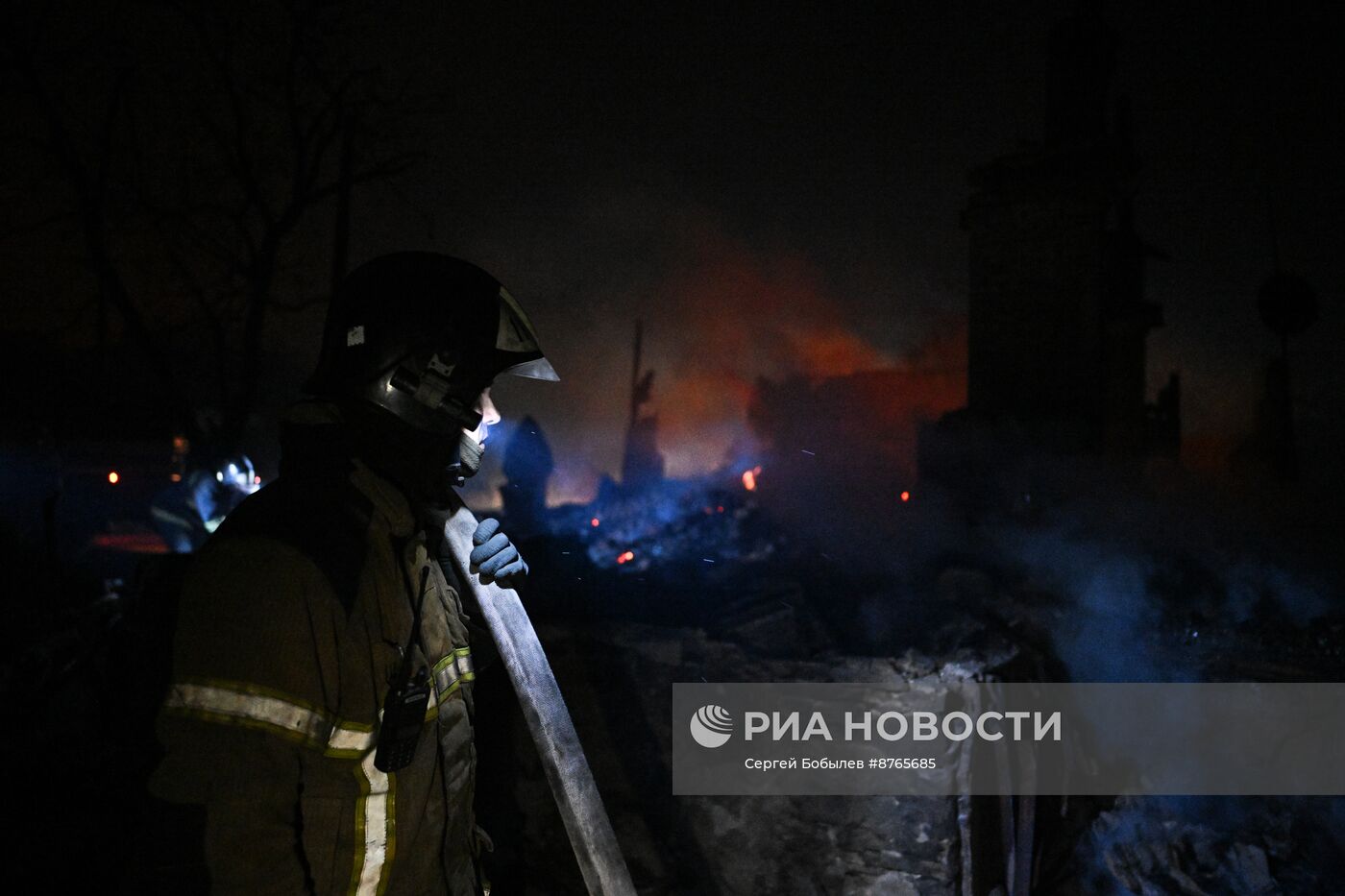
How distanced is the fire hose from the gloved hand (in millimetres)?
44

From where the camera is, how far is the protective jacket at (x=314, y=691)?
4.29ft

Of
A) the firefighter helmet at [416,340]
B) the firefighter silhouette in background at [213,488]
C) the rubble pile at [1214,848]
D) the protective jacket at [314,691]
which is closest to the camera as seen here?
the protective jacket at [314,691]

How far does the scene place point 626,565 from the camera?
10.6m

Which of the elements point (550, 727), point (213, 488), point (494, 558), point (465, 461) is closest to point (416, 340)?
point (465, 461)

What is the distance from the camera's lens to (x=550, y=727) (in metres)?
2.06

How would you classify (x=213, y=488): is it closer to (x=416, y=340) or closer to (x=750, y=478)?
(x=416, y=340)

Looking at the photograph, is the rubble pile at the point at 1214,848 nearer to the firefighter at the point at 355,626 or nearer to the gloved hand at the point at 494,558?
the firefighter at the point at 355,626

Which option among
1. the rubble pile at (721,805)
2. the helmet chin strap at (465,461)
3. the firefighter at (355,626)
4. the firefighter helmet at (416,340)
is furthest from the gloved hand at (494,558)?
the rubble pile at (721,805)

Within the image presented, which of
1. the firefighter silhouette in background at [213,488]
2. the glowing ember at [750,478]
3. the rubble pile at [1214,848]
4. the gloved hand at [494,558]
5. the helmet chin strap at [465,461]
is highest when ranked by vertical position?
the glowing ember at [750,478]

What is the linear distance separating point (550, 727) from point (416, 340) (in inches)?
46.7

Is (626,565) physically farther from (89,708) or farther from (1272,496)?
(1272,496)

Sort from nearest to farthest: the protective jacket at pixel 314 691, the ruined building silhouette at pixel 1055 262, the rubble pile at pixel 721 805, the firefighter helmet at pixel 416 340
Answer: the protective jacket at pixel 314 691 < the firefighter helmet at pixel 416 340 < the rubble pile at pixel 721 805 < the ruined building silhouette at pixel 1055 262

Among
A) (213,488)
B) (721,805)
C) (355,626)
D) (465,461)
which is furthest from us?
(213,488)

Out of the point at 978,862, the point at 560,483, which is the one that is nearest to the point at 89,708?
the point at 978,862
